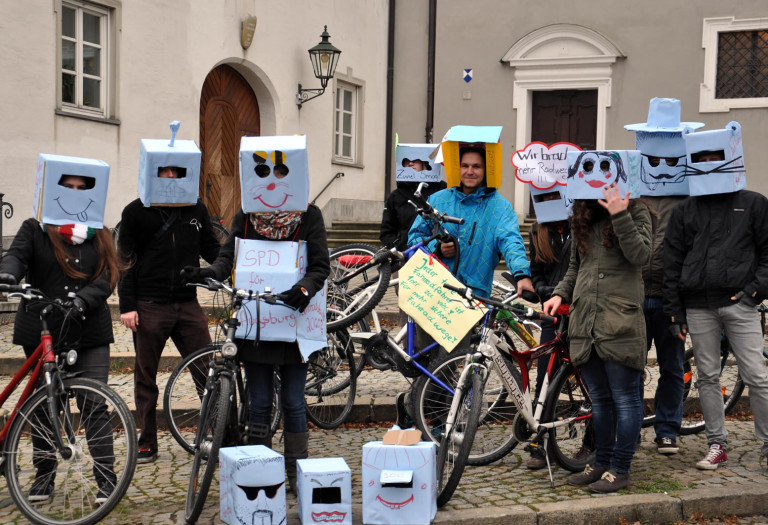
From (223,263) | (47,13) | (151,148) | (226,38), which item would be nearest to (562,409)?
(223,263)

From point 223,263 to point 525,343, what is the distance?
205 centimetres

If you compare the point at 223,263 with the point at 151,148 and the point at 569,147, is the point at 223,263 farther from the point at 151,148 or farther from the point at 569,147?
the point at 569,147

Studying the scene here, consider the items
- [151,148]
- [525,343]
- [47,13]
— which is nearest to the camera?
[151,148]

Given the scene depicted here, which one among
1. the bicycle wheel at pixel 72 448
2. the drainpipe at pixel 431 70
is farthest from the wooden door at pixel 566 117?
the bicycle wheel at pixel 72 448

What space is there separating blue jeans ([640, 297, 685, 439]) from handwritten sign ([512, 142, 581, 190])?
90cm

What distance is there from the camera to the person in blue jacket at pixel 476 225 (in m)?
5.41

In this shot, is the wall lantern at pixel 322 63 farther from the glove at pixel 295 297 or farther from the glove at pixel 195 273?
the glove at pixel 295 297

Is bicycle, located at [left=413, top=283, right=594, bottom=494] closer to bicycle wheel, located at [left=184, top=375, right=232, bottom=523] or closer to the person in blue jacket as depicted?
the person in blue jacket

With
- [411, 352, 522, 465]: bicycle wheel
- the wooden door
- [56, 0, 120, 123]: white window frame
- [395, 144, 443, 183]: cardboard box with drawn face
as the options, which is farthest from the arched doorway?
[411, 352, 522, 465]: bicycle wheel

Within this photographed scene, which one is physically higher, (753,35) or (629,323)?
(753,35)

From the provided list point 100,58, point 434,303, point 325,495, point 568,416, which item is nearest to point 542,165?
point 434,303

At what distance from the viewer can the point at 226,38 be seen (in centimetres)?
1398

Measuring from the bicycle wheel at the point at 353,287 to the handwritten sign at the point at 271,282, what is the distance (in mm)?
1593

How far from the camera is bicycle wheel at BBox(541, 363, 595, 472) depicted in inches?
204
